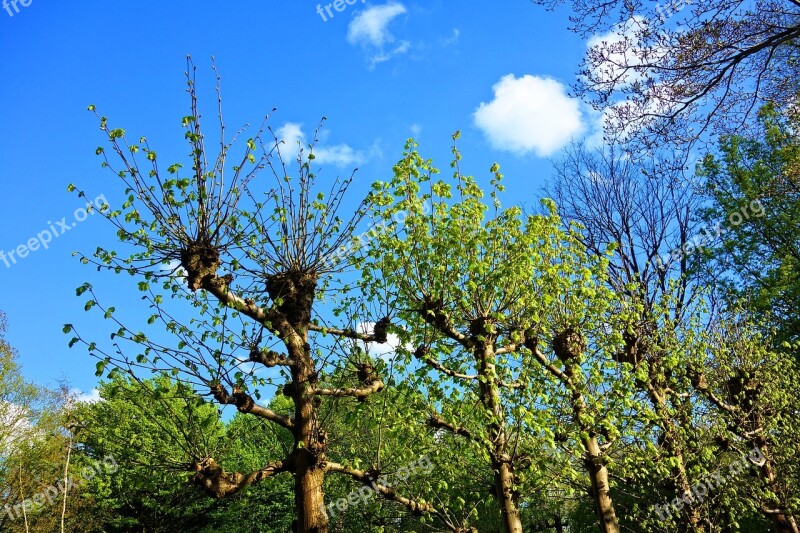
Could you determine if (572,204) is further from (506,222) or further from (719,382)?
(506,222)

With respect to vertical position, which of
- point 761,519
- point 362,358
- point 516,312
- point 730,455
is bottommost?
point 761,519

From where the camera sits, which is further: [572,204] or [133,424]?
[133,424]

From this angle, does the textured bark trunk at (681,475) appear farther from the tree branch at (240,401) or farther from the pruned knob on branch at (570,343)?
the tree branch at (240,401)

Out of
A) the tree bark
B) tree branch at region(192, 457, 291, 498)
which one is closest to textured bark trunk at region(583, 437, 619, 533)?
the tree bark

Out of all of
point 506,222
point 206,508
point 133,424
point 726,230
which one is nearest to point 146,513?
point 206,508

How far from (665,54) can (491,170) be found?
11.2 ft

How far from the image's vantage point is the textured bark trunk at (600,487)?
1147 cm

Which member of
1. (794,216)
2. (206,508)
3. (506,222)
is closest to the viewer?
(506,222)

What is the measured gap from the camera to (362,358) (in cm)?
943

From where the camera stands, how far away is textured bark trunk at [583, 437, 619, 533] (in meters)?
11.5

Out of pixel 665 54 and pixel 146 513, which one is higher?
pixel 665 54

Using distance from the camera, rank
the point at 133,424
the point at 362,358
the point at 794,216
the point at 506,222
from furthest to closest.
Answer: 1. the point at 133,424
2. the point at 794,216
3. the point at 506,222
4. the point at 362,358

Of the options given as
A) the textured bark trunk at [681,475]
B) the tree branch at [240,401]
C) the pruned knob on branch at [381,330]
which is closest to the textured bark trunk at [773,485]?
the textured bark trunk at [681,475]

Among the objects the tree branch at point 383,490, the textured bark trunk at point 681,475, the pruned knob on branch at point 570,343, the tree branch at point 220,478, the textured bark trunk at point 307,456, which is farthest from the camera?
the textured bark trunk at point 681,475
